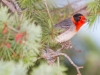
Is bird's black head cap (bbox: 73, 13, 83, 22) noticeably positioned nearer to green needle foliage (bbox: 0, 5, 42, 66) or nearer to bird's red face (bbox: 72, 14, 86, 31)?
bird's red face (bbox: 72, 14, 86, 31)

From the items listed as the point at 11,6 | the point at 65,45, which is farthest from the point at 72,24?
the point at 11,6

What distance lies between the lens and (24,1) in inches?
47.3

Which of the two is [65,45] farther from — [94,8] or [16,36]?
[16,36]

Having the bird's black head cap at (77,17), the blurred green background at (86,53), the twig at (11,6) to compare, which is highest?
the twig at (11,6)

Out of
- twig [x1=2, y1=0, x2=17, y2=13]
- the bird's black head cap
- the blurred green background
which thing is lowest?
the blurred green background

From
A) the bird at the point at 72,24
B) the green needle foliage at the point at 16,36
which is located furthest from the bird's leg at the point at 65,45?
the green needle foliage at the point at 16,36

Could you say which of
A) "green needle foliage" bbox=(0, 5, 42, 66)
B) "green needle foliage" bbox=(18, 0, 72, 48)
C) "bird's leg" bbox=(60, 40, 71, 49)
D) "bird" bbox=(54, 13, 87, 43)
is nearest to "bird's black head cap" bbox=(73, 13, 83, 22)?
"bird" bbox=(54, 13, 87, 43)

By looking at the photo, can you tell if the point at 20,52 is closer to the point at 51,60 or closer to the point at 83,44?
the point at 51,60

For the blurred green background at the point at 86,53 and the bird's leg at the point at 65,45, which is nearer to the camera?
the bird's leg at the point at 65,45

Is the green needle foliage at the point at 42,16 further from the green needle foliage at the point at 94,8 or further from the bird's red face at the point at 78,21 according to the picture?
the bird's red face at the point at 78,21

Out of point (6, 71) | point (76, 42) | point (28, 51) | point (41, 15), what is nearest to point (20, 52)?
point (28, 51)

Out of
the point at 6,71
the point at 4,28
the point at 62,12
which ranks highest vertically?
the point at 62,12

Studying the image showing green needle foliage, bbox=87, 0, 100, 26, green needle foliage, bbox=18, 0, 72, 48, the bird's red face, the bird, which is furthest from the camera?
the bird's red face

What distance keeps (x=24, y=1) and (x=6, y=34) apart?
1.20 feet
